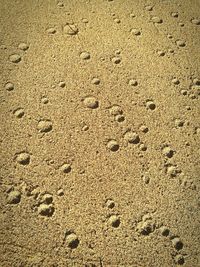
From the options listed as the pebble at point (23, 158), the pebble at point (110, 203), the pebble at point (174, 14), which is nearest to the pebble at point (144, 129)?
the pebble at point (110, 203)

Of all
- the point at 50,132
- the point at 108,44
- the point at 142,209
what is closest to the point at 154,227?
the point at 142,209

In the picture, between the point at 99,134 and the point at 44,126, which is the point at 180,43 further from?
the point at 44,126

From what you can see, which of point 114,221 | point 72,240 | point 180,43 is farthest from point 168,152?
point 180,43

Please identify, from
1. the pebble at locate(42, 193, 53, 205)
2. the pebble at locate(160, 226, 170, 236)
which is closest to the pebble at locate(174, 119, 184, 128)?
the pebble at locate(160, 226, 170, 236)

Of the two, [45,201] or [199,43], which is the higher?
[199,43]

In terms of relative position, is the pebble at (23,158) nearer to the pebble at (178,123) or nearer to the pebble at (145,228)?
the pebble at (145,228)

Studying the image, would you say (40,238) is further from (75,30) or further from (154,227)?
(75,30)

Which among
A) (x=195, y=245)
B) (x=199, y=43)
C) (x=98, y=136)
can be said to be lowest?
(x=195, y=245)
